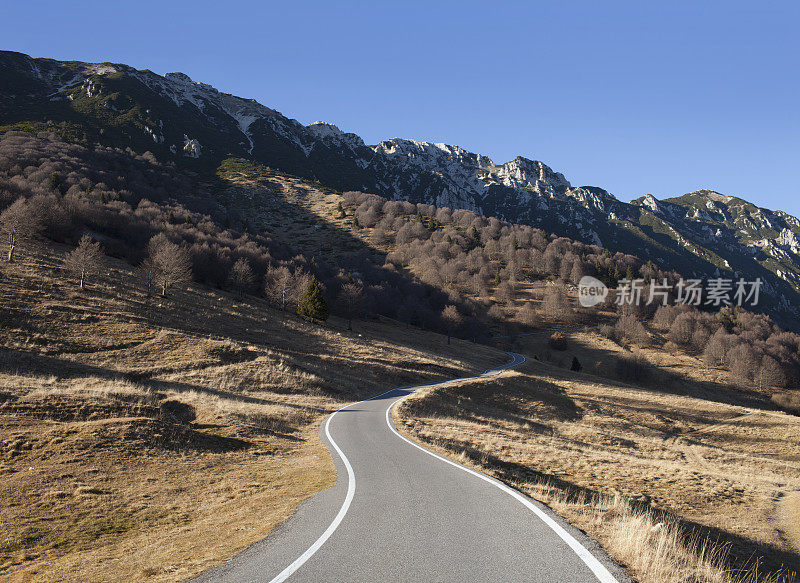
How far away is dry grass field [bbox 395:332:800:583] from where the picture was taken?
6.98 m

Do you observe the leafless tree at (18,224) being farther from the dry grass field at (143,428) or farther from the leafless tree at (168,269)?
the leafless tree at (168,269)

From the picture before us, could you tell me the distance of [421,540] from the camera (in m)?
6.08

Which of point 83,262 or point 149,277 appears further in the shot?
point 149,277

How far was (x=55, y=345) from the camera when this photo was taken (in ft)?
103

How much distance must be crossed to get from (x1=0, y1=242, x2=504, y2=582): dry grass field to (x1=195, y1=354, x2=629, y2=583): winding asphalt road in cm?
90

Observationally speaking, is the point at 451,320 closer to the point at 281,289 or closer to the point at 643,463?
the point at 281,289

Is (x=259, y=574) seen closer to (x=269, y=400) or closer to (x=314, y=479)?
(x=314, y=479)

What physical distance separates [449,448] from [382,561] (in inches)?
435

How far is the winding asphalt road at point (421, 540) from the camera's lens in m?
4.85

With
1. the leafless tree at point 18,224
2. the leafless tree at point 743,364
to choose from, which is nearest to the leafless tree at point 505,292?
the leafless tree at point 743,364

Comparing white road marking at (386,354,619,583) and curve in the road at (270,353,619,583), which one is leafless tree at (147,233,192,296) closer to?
curve in the road at (270,353,619,583)

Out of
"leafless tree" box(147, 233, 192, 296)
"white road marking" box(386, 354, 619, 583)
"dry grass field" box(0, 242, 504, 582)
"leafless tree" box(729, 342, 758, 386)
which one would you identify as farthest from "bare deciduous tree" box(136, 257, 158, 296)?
"leafless tree" box(729, 342, 758, 386)

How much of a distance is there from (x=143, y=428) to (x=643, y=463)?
22.2 meters

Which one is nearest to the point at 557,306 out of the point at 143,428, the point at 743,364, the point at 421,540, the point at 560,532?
the point at 743,364
